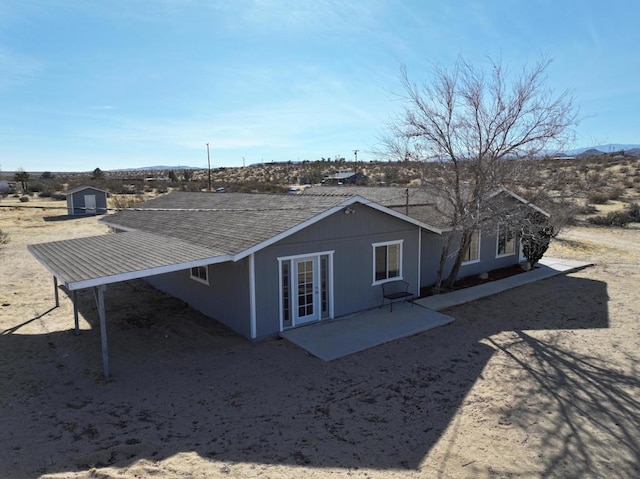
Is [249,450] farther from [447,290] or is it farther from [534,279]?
[534,279]

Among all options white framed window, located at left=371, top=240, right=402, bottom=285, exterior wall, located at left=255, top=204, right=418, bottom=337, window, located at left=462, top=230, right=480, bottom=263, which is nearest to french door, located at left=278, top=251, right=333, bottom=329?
exterior wall, located at left=255, top=204, right=418, bottom=337

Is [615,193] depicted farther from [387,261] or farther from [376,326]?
[376,326]

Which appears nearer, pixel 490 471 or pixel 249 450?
pixel 490 471

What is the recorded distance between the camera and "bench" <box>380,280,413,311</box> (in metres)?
12.6

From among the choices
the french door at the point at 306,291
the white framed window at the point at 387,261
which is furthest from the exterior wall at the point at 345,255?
the french door at the point at 306,291

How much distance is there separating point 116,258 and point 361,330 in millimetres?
5931

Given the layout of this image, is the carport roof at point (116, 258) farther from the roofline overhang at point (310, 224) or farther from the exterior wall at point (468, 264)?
the exterior wall at point (468, 264)

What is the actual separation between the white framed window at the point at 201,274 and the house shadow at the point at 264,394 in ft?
3.87

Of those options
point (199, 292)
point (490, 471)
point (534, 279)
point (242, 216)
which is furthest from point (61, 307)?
point (534, 279)

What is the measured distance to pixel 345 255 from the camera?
38.6 ft

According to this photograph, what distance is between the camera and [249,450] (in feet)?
19.8

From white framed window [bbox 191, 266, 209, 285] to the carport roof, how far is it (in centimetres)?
97

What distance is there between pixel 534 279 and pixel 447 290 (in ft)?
12.3

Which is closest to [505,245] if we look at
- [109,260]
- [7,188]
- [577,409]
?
[577,409]
